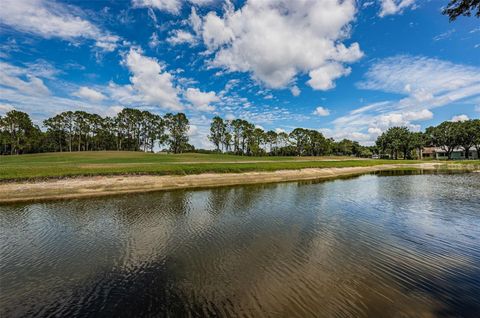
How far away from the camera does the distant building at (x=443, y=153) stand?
356 ft

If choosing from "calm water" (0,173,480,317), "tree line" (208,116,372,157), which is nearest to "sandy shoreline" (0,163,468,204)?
"calm water" (0,173,480,317)

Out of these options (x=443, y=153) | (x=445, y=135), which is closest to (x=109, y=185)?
(x=445, y=135)

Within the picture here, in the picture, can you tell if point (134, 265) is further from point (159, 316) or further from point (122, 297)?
point (159, 316)

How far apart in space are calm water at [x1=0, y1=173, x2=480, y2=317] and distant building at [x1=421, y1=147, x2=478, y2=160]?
436 feet

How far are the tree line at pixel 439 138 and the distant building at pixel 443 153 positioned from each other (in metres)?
2.85

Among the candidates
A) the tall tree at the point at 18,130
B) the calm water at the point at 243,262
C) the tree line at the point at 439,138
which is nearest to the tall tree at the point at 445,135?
the tree line at the point at 439,138

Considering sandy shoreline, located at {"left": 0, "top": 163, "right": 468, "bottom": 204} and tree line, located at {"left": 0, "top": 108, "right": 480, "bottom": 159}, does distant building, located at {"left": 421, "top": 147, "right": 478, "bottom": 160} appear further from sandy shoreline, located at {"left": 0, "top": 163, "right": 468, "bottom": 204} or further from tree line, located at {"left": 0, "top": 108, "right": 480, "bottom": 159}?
sandy shoreline, located at {"left": 0, "top": 163, "right": 468, "bottom": 204}

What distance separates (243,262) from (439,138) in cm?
13278

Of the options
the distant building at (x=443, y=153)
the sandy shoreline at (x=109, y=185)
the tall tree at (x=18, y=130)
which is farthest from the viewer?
the distant building at (x=443, y=153)

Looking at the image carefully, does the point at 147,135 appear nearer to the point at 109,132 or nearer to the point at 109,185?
the point at 109,132

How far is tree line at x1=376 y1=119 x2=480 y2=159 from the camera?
90062 mm

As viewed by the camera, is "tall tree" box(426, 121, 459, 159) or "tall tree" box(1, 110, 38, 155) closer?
"tall tree" box(1, 110, 38, 155)

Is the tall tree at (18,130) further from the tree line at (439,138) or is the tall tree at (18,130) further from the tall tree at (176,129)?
the tree line at (439,138)

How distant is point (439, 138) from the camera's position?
10188cm
